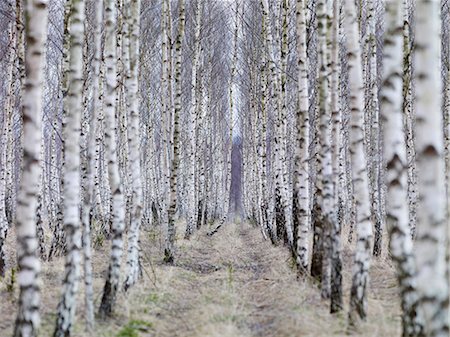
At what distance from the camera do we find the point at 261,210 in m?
17.7

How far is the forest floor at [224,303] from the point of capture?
6133mm

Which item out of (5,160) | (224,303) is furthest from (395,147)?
(5,160)

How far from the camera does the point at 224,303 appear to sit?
25.6ft

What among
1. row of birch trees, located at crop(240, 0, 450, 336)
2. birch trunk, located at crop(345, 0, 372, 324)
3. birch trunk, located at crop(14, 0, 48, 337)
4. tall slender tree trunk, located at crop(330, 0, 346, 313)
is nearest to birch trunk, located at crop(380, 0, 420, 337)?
row of birch trees, located at crop(240, 0, 450, 336)

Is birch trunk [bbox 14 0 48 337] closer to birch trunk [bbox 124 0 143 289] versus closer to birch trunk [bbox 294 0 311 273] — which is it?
birch trunk [bbox 124 0 143 289]

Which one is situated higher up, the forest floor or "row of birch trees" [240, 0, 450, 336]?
"row of birch trees" [240, 0, 450, 336]

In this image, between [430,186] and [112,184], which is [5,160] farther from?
[430,186]

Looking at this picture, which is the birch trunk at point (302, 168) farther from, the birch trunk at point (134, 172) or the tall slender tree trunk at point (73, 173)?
the tall slender tree trunk at point (73, 173)

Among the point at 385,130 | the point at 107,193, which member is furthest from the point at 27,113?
the point at 107,193

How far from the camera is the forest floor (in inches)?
241

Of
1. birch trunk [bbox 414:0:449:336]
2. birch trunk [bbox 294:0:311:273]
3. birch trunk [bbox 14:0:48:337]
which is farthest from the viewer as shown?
birch trunk [bbox 294:0:311:273]

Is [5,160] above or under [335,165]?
above

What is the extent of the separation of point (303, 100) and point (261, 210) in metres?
9.03

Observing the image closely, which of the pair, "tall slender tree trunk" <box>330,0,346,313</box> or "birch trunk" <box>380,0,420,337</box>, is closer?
"birch trunk" <box>380,0,420,337</box>
